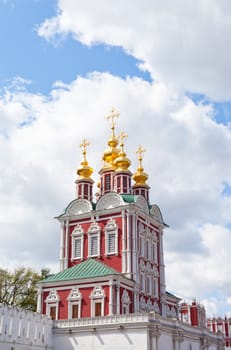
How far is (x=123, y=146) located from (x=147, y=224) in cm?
786

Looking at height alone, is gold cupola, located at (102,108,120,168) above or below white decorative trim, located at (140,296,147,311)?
above

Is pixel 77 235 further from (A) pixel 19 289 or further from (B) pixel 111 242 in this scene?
(A) pixel 19 289

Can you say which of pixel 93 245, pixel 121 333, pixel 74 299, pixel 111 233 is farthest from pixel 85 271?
pixel 121 333

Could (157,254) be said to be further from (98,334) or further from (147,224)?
(98,334)

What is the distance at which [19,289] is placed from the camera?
154ft

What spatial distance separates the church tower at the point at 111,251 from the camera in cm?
3394

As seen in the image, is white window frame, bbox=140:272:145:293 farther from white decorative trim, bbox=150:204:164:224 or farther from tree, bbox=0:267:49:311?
tree, bbox=0:267:49:311

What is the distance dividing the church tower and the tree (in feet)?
31.5

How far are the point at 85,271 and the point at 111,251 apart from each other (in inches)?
126

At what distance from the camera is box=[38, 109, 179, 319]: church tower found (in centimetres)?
3394

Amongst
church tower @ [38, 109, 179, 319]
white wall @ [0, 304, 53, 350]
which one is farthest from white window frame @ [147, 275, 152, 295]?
white wall @ [0, 304, 53, 350]

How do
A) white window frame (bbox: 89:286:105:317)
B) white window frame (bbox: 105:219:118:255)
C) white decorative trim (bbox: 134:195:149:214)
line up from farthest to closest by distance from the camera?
1. white decorative trim (bbox: 134:195:149:214)
2. white window frame (bbox: 105:219:118:255)
3. white window frame (bbox: 89:286:105:317)

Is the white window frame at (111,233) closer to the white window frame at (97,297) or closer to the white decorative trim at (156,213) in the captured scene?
the white window frame at (97,297)

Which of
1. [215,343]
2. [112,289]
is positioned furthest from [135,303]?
[215,343]
